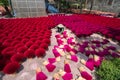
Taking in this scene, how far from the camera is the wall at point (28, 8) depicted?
34.4ft

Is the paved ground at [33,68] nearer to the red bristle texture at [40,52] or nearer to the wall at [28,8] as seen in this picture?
the red bristle texture at [40,52]

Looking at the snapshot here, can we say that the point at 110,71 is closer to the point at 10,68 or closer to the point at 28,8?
the point at 10,68

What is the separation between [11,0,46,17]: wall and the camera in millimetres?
10477

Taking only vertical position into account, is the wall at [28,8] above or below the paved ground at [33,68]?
above

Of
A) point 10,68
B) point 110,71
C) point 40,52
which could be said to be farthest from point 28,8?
point 110,71

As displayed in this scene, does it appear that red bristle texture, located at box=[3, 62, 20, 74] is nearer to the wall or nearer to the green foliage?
the green foliage

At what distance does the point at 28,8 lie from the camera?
1089 centimetres

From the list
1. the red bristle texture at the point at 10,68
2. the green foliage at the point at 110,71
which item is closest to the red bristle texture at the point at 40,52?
the red bristle texture at the point at 10,68

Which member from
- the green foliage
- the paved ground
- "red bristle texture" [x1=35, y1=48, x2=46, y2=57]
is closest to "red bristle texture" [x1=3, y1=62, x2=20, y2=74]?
the paved ground

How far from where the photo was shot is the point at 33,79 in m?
3.55

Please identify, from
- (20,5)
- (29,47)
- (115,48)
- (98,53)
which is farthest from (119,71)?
(20,5)

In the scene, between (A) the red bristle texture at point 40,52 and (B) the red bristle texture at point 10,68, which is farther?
(A) the red bristle texture at point 40,52

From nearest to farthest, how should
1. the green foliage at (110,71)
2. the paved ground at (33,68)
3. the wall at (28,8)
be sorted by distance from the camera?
the green foliage at (110,71)
the paved ground at (33,68)
the wall at (28,8)

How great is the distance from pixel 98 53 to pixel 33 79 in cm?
253
